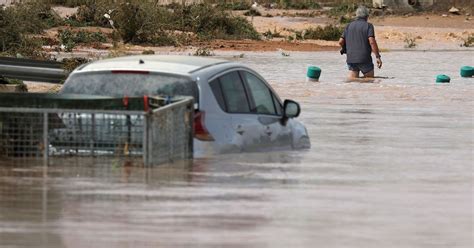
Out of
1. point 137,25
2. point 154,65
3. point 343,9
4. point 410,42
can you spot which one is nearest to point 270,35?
point 410,42

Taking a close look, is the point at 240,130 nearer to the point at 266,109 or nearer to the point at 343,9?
the point at 266,109

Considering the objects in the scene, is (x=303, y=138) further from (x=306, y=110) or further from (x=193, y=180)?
(x=306, y=110)

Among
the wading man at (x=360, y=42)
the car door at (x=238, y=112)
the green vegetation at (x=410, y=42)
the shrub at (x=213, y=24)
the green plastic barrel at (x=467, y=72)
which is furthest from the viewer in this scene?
the shrub at (x=213, y=24)

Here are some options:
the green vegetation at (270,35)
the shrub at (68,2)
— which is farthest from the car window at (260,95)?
the shrub at (68,2)

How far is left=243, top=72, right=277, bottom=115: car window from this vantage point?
16.9m

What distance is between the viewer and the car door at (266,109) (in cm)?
1688

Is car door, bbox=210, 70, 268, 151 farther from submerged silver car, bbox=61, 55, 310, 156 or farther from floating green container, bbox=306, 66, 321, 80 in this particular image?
floating green container, bbox=306, 66, 321, 80

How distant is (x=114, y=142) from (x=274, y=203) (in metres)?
2.34

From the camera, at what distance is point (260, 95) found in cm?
1736

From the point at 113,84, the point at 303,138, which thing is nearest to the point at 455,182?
the point at 303,138

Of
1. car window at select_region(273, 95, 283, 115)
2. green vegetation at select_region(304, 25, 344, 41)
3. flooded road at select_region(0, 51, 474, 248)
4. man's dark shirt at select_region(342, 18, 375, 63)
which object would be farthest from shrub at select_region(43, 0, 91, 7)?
car window at select_region(273, 95, 283, 115)

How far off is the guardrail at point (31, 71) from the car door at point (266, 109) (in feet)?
27.5

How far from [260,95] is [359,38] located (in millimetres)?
12452

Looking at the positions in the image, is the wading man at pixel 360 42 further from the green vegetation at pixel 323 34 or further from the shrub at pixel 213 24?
the green vegetation at pixel 323 34
